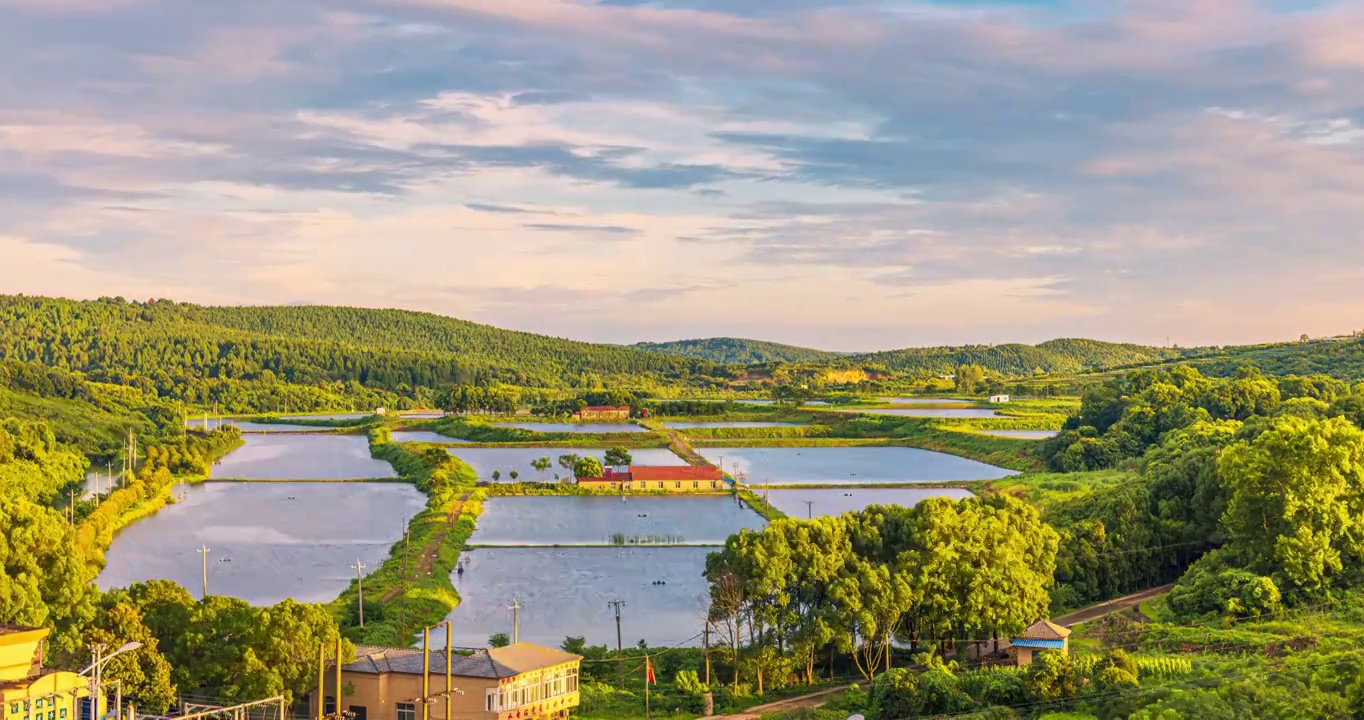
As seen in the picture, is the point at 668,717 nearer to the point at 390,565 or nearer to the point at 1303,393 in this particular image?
the point at 390,565

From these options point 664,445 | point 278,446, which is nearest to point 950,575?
point 664,445

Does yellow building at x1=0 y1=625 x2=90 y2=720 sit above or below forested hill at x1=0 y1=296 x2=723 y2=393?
below

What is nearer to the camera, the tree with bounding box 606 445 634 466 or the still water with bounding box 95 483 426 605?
the still water with bounding box 95 483 426 605

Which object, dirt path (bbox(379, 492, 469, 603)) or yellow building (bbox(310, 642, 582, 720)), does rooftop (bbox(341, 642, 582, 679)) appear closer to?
yellow building (bbox(310, 642, 582, 720))

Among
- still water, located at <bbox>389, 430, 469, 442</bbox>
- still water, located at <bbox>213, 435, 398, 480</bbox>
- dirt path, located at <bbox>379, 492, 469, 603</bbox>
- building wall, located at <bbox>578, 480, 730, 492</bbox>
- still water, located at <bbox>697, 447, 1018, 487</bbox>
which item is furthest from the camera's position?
still water, located at <bbox>389, 430, 469, 442</bbox>

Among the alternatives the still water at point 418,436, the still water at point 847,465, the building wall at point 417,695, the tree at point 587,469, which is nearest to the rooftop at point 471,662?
the building wall at point 417,695

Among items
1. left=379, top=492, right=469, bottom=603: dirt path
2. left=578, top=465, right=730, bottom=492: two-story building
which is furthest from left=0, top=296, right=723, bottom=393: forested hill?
left=379, top=492, right=469, bottom=603: dirt path
